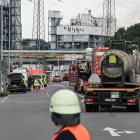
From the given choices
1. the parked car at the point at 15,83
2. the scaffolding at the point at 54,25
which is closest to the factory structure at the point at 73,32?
the scaffolding at the point at 54,25

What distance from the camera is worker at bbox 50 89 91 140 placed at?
4039 millimetres

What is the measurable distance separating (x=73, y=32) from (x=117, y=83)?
14241 centimetres

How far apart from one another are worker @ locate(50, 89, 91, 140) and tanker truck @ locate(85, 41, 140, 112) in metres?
15.4

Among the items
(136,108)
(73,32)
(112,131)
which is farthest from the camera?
(73,32)

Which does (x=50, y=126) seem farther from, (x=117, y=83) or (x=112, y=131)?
(x=117, y=83)

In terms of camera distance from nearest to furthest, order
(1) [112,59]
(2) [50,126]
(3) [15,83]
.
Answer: (2) [50,126]
(1) [112,59]
(3) [15,83]

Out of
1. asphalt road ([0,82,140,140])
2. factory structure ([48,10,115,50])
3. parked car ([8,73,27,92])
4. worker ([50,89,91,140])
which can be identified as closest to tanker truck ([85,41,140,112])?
asphalt road ([0,82,140,140])

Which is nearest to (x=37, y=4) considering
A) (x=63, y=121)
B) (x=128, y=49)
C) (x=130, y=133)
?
(x=128, y=49)

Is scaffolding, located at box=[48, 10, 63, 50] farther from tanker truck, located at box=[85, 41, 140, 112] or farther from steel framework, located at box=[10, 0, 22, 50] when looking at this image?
tanker truck, located at box=[85, 41, 140, 112]

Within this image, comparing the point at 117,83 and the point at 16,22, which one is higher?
the point at 16,22

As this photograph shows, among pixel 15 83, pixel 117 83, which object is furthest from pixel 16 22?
pixel 117 83

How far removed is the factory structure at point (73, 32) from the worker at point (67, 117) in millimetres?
155917

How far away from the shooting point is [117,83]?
2009cm

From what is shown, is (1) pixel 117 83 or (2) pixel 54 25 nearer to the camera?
(1) pixel 117 83
